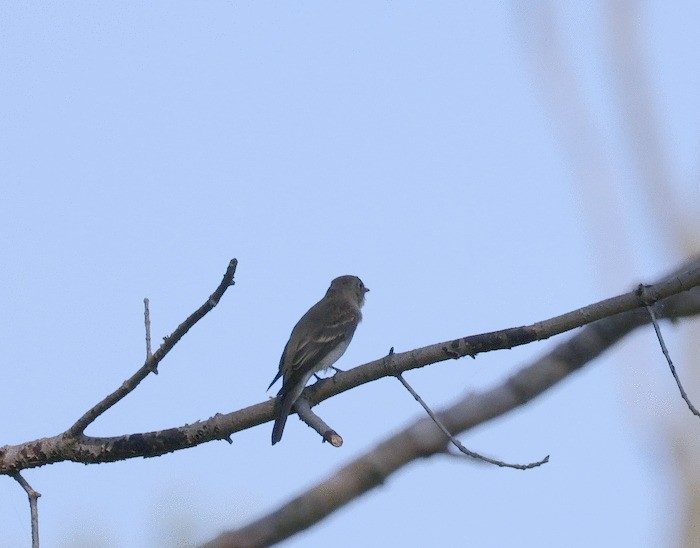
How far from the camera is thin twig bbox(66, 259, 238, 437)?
3.58 m

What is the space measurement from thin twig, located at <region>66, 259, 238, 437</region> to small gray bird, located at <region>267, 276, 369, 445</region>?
1.17 metres

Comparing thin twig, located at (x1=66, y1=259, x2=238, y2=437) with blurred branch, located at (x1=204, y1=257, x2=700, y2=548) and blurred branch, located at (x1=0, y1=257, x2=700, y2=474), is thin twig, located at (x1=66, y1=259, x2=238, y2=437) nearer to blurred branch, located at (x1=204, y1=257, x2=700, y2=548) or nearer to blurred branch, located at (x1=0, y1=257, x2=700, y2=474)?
blurred branch, located at (x1=0, y1=257, x2=700, y2=474)

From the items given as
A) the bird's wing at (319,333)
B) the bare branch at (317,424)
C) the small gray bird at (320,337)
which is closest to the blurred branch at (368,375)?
the bare branch at (317,424)

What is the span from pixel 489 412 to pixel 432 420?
224 mm

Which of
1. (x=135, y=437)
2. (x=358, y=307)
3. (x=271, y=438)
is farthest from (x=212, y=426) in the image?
(x=358, y=307)

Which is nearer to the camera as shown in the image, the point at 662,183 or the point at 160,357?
the point at 160,357

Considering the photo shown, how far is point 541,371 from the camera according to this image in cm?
382

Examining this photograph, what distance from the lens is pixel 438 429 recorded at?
Answer: 375 cm

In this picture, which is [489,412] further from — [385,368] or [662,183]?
[662,183]

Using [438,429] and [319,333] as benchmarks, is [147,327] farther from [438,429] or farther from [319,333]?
[319,333]

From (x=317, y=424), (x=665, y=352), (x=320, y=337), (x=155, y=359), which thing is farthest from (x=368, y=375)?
(x=320, y=337)

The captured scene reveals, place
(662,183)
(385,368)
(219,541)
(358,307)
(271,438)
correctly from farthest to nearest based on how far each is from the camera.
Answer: (358,307)
(271,438)
(662,183)
(385,368)
(219,541)

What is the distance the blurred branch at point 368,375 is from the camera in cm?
349

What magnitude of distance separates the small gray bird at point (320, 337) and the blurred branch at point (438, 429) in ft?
4.58
